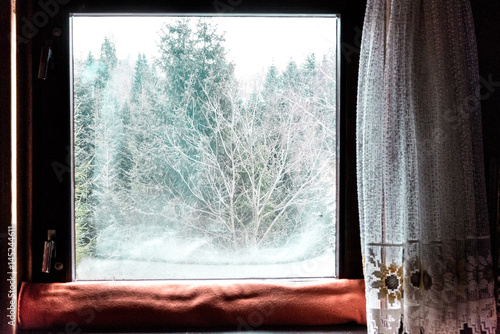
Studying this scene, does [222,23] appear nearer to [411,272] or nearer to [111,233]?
[111,233]

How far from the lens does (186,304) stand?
126 cm

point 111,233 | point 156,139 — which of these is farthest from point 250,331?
point 156,139

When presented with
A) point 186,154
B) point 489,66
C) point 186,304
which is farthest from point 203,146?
point 489,66

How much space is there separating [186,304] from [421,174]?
71 cm

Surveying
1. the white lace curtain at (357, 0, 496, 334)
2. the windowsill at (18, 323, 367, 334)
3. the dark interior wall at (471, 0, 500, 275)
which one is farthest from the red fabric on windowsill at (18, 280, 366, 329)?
the dark interior wall at (471, 0, 500, 275)

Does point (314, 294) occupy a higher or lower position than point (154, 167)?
lower

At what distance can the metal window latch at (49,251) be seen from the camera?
127cm

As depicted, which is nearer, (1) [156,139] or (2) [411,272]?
(2) [411,272]

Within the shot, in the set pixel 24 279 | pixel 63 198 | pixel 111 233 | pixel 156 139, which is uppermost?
pixel 156 139

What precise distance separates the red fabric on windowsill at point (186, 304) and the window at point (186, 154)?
0.18 feet

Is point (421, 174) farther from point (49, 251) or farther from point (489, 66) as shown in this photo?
point (49, 251)

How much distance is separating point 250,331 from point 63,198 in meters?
0.64

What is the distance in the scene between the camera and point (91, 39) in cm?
130

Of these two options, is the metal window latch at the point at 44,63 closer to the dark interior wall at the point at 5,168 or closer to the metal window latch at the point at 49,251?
the dark interior wall at the point at 5,168
